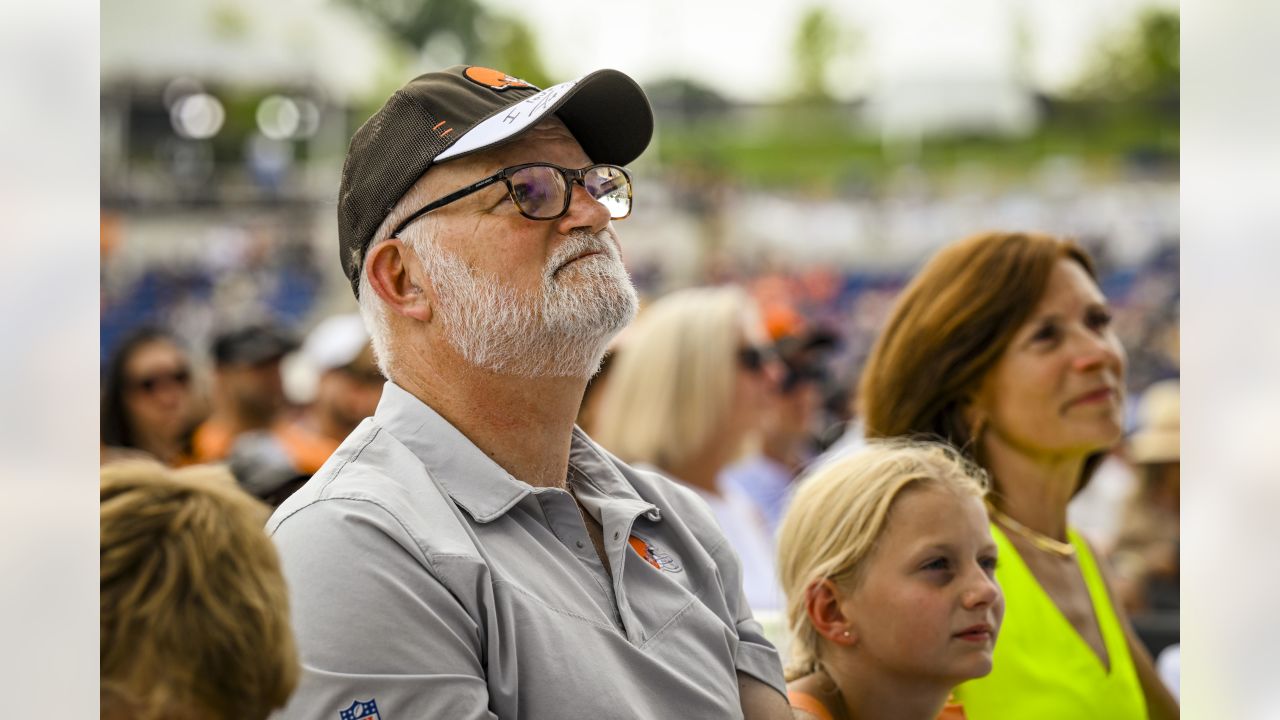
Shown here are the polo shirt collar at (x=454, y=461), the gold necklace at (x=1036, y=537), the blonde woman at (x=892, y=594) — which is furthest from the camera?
the gold necklace at (x=1036, y=537)

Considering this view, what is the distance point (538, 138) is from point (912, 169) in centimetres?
3160

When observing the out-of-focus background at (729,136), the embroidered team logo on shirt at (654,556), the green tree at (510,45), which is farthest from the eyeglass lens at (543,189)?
the green tree at (510,45)

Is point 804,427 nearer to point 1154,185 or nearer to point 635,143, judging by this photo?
point 635,143

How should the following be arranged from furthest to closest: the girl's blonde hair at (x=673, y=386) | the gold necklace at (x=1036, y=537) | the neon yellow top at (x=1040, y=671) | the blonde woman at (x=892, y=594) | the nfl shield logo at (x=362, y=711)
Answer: the girl's blonde hair at (x=673, y=386), the gold necklace at (x=1036, y=537), the neon yellow top at (x=1040, y=671), the blonde woman at (x=892, y=594), the nfl shield logo at (x=362, y=711)

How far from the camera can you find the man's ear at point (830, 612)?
199 centimetres

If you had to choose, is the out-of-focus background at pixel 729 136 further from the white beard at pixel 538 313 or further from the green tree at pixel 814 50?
the white beard at pixel 538 313

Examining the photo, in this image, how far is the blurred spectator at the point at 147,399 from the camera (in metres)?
4.48

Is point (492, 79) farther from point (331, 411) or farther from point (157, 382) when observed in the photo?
point (331, 411)

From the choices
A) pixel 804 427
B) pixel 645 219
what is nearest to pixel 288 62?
pixel 645 219

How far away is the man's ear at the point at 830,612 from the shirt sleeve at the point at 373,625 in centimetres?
71

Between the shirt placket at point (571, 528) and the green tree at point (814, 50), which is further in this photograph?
the green tree at point (814, 50)

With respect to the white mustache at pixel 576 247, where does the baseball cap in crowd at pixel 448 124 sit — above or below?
above

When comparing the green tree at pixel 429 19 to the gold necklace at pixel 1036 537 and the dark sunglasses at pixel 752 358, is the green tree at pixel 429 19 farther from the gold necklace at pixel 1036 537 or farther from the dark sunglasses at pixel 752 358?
the gold necklace at pixel 1036 537

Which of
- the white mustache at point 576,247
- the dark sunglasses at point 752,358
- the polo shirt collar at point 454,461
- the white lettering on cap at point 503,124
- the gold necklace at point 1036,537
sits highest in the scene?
the white lettering on cap at point 503,124
